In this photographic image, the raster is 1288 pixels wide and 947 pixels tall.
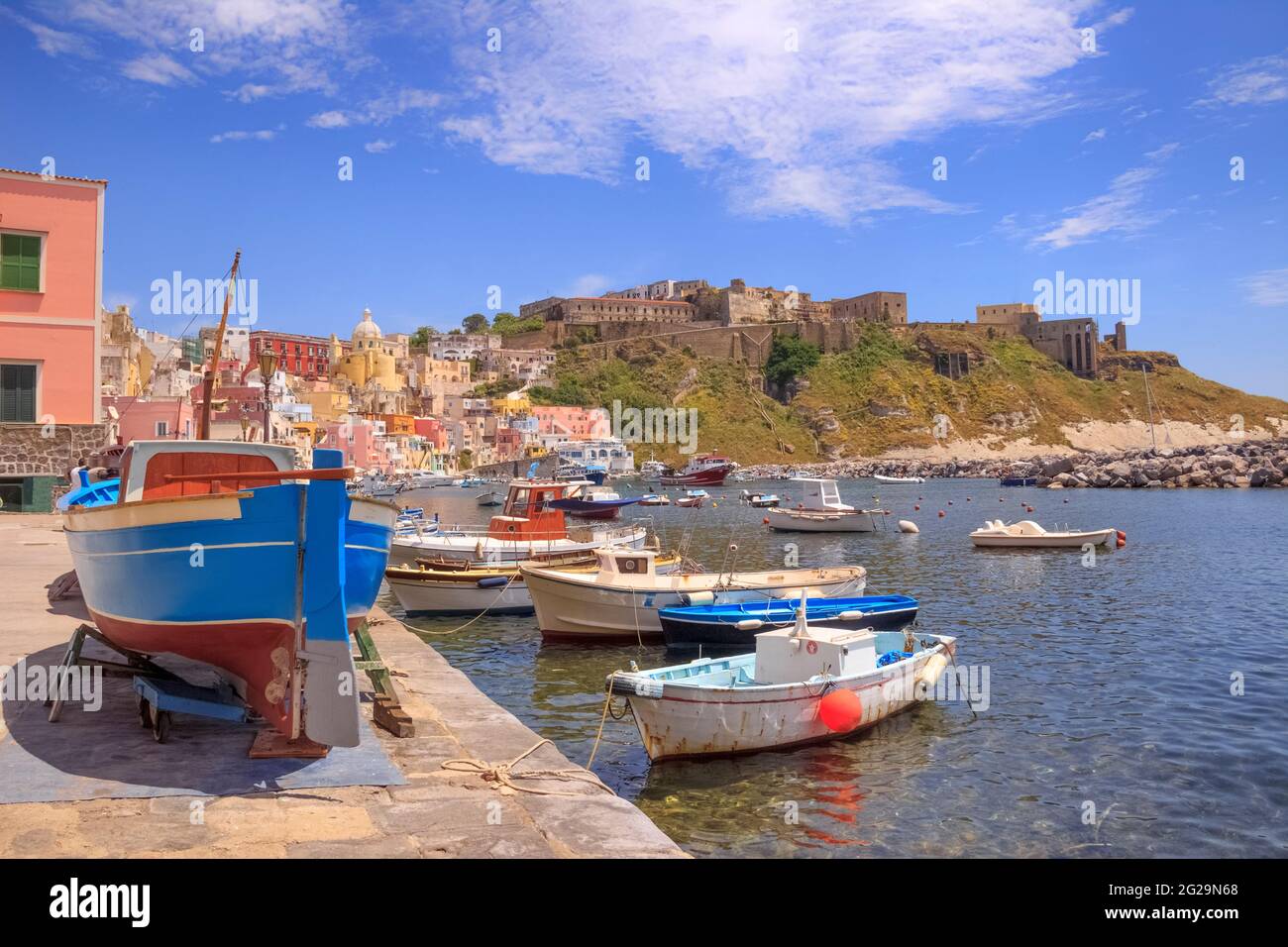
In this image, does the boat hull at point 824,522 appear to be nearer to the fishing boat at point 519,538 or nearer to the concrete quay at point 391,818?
the fishing boat at point 519,538

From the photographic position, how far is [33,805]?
5.73 m

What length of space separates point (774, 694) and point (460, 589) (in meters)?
11.8

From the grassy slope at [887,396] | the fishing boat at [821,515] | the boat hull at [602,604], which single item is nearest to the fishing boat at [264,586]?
the boat hull at [602,604]

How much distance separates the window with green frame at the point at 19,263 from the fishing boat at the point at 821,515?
3277 centimetres

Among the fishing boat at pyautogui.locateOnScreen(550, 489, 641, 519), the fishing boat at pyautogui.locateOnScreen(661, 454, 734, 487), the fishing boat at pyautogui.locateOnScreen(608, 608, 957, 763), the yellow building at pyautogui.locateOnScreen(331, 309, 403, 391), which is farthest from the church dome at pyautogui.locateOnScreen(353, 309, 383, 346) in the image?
the fishing boat at pyautogui.locateOnScreen(608, 608, 957, 763)

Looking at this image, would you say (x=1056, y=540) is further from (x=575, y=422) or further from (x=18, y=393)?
(x=575, y=422)

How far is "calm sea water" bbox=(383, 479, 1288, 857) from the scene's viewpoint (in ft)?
30.5

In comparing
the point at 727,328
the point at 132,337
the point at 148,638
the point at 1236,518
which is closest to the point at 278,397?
the point at 132,337

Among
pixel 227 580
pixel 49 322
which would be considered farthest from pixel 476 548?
pixel 227 580

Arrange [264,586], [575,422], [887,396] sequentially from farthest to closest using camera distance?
[887,396], [575,422], [264,586]

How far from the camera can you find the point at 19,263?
2219cm

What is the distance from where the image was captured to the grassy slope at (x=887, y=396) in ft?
433
